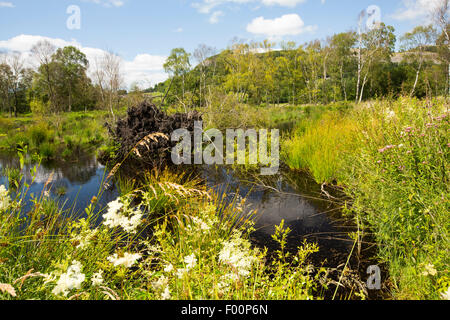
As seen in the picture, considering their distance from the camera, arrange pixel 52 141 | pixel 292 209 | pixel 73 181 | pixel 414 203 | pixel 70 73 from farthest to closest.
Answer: pixel 70 73 < pixel 52 141 < pixel 73 181 < pixel 292 209 < pixel 414 203

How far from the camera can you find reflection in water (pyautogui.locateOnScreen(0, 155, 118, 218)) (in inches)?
196

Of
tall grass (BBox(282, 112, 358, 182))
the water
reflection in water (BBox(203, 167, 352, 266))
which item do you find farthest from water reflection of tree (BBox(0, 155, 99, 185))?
tall grass (BBox(282, 112, 358, 182))

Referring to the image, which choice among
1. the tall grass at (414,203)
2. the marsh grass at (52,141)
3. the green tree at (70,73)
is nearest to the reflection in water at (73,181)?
the marsh grass at (52,141)

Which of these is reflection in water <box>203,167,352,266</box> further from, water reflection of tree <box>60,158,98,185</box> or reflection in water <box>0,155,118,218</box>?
water reflection of tree <box>60,158,98,185</box>

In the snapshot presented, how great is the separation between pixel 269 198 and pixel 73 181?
4966mm

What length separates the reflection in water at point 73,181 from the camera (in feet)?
16.4

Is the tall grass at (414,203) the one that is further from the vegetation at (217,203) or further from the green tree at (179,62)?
the green tree at (179,62)

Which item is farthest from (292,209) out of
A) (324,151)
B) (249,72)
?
(249,72)

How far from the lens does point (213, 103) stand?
10.8 metres

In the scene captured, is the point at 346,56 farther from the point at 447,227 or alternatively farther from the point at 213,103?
the point at 447,227

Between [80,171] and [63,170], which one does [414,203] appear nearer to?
[80,171]

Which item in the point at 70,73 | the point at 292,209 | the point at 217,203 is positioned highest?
the point at 70,73

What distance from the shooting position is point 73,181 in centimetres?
655

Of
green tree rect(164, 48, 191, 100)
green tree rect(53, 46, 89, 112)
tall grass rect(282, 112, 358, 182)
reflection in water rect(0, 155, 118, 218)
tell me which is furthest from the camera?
green tree rect(53, 46, 89, 112)
